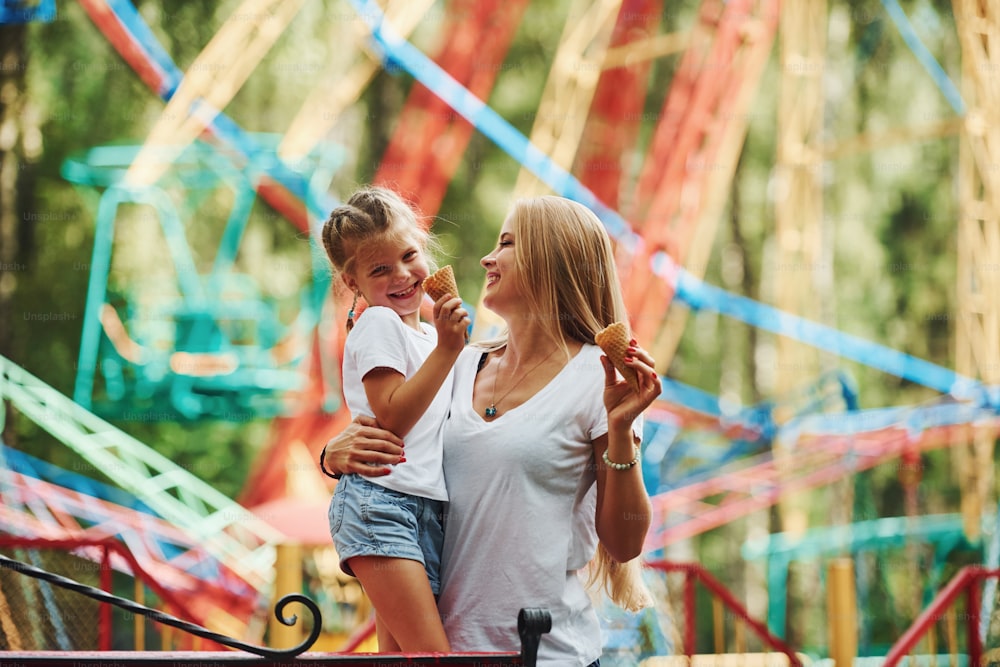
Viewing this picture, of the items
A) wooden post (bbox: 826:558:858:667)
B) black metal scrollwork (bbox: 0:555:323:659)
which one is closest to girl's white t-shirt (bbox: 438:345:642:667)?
black metal scrollwork (bbox: 0:555:323:659)

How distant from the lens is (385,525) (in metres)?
1.51

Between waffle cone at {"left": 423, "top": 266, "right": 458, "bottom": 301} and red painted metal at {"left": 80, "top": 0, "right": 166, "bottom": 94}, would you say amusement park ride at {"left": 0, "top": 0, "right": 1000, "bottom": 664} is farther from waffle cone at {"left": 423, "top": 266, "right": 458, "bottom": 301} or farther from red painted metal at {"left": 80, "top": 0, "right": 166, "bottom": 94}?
waffle cone at {"left": 423, "top": 266, "right": 458, "bottom": 301}

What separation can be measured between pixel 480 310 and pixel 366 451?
4.61 metres

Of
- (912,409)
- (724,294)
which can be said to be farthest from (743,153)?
(912,409)

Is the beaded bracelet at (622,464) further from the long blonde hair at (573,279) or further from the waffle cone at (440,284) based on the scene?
the waffle cone at (440,284)

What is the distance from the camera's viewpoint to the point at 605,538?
1587mm

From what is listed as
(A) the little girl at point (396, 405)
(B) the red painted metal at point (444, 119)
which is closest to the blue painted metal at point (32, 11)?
(B) the red painted metal at point (444, 119)

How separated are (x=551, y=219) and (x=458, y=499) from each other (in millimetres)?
466

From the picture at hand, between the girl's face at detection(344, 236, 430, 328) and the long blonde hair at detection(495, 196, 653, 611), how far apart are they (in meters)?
0.22

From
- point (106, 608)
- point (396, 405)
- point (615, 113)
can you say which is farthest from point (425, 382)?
point (615, 113)

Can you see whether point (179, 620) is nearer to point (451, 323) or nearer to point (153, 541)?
point (451, 323)

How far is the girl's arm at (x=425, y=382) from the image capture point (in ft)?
5.02

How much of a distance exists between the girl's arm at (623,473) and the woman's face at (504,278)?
0.23 metres

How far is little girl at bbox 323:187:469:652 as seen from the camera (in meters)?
1.48
